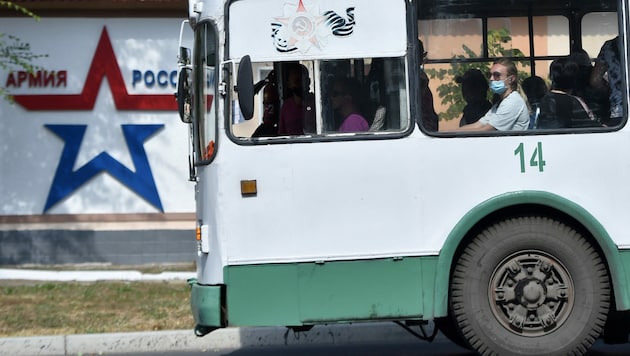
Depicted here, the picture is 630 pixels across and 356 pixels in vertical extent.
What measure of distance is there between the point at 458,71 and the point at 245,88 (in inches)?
58.4

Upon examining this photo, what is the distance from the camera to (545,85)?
8055 millimetres

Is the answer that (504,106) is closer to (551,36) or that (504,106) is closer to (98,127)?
(551,36)

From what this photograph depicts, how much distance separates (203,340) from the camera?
10273 mm

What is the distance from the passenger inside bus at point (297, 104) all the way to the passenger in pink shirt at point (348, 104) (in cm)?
17

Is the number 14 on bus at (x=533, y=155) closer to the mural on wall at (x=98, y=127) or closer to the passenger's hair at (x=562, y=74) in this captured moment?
the passenger's hair at (x=562, y=74)

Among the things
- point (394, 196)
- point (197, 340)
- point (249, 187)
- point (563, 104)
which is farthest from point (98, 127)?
point (563, 104)

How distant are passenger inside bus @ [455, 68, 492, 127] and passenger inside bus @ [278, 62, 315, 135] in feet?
3.33

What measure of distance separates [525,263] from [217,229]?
2079 mm

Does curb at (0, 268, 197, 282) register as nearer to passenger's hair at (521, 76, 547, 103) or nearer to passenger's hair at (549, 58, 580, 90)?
passenger's hair at (521, 76, 547, 103)

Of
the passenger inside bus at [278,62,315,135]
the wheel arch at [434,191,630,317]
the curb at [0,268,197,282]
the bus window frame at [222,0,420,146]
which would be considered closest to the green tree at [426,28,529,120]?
the bus window frame at [222,0,420,146]

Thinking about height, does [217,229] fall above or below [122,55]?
below

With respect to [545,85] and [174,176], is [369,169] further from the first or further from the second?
[174,176]

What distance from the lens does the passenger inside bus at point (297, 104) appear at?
781 centimetres

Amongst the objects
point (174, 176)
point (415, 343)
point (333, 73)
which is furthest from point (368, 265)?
point (174, 176)
